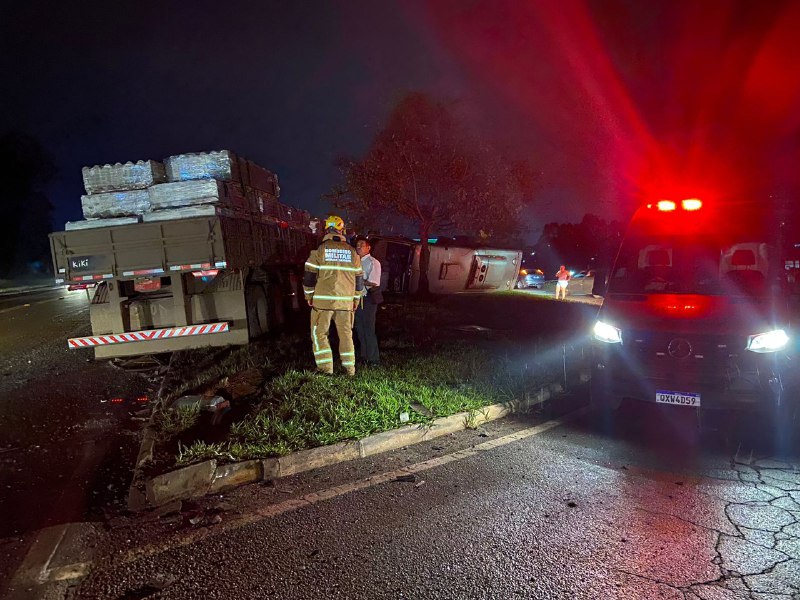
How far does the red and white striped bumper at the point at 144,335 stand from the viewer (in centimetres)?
836

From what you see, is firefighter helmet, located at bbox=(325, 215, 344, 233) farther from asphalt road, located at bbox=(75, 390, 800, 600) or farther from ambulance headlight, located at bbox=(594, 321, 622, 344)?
ambulance headlight, located at bbox=(594, 321, 622, 344)

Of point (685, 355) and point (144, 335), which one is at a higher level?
point (144, 335)

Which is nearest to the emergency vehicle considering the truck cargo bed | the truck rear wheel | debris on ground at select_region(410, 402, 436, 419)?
debris on ground at select_region(410, 402, 436, 419)

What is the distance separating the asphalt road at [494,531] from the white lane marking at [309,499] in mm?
15

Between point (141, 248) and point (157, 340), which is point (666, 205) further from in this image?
point (157, 340)

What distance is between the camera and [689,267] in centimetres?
568

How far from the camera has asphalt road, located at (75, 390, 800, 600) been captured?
284cm

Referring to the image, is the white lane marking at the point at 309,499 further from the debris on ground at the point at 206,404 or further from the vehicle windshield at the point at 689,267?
the debris on ground at the point at 206,404

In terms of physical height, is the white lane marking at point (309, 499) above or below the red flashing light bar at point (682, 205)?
below

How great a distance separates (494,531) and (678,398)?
8.34ft

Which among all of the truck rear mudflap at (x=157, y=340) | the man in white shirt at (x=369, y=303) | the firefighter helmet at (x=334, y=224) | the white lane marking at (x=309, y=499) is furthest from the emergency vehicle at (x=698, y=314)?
the truck rear mudflap at (x=157, y=340)

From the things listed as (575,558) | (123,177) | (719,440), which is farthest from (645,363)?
(123,177)

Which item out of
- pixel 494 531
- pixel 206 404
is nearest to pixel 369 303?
pixel 206 404

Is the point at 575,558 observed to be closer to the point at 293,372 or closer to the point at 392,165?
the point at 293,372
